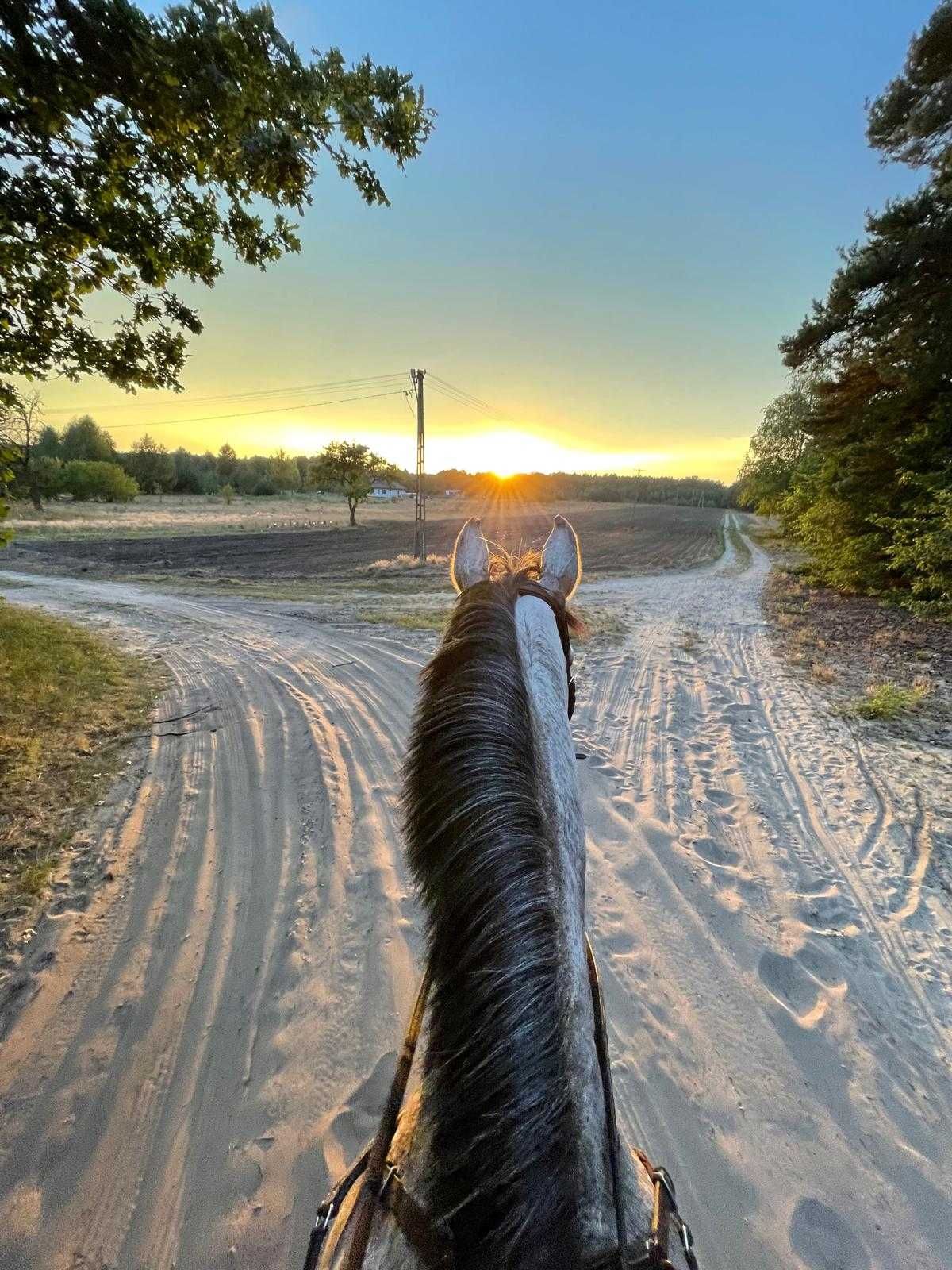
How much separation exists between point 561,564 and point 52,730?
15.5ft

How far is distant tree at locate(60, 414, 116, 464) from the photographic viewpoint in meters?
59.5

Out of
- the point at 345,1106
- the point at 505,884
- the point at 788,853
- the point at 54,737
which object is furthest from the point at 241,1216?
the point at 54,737

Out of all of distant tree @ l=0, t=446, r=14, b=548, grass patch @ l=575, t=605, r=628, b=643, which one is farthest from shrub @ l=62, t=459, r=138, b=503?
distant tree @ l=0, t=446, r=14, b=548

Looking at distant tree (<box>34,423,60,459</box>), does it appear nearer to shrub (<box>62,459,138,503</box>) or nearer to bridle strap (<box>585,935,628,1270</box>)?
shrub (<box>62,459,138,503</box>)

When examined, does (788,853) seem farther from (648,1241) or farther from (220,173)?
Answer: (220,173)

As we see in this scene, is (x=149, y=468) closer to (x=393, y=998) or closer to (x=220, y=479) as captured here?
(x=220, y=479)

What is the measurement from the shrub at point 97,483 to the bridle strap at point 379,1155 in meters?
58.5

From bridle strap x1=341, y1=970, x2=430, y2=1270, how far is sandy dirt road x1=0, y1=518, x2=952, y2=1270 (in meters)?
0.99

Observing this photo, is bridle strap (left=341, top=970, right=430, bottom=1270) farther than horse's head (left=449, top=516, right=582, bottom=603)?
No

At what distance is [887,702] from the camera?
512 centimetres

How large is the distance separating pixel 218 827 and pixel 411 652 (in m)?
3.98

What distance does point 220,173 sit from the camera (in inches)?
145

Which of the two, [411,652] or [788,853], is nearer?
[788,853]

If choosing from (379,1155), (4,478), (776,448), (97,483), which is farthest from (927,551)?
(97,483)
